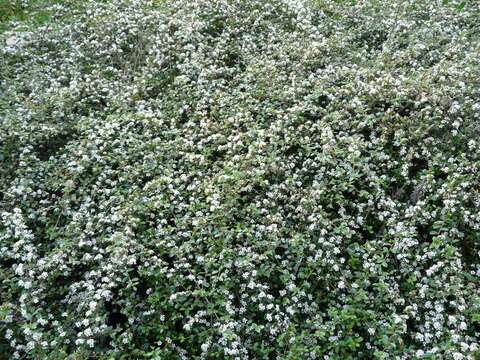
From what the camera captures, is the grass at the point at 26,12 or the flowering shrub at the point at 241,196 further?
the grass at the point at 26,12

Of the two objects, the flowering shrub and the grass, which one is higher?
the grass

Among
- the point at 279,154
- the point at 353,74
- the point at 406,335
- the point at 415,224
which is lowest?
the point at 406,335

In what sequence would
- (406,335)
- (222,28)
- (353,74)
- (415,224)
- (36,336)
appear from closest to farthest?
(36,336) < (406,335) < (415,224) < (353,74) < (222,28)

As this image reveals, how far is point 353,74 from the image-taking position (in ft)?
20.8

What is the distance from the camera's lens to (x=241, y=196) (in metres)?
5.19

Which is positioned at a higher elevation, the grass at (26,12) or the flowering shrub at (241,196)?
the grass at (26,12)

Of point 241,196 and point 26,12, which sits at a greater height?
point 26,12

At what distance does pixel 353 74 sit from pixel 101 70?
3.36 metres

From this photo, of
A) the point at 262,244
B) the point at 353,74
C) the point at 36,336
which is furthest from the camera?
the point at 353,74

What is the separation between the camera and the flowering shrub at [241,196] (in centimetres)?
427

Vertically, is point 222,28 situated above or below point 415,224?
above

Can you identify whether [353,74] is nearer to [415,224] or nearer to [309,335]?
[415,224]

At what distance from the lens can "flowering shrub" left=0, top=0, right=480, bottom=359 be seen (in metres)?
4.27

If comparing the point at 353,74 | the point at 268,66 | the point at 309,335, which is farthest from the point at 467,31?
the point at 309,335
